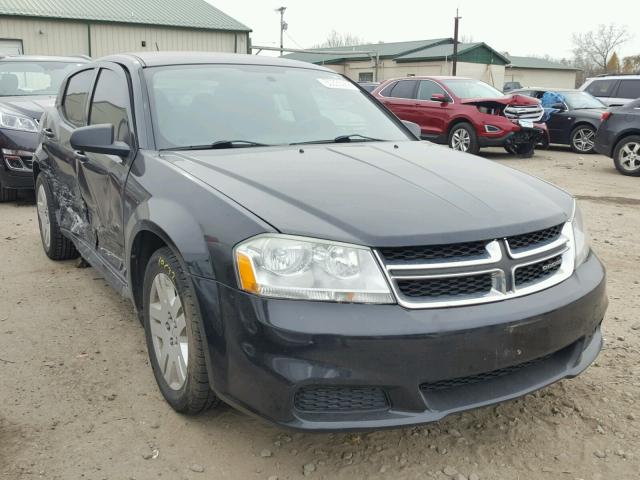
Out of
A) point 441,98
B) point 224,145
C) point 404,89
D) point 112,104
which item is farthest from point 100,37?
point 224,145

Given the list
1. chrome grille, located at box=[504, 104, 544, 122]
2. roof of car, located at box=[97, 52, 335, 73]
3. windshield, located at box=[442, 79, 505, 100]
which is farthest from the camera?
windshield, located at box=[442, 79, 505, 100]

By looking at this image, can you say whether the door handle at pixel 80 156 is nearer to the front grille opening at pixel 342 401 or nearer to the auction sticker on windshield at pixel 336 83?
the auction sticker on windshield at pixel 336 83

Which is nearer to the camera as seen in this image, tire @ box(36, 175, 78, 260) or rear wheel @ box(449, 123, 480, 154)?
tire @ box(36, 175, 78, 260)

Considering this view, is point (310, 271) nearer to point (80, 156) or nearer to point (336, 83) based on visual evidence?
point (336, 83)

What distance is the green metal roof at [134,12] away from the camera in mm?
24312

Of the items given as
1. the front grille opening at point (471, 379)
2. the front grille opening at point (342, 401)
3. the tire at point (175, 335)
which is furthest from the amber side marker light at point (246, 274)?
the front grille opening at point (471, 379)

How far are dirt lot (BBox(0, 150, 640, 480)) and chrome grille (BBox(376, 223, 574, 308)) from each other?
0.70 meters

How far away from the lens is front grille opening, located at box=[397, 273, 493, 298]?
2.08m

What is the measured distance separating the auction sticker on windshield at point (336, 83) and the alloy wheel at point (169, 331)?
1758 mm

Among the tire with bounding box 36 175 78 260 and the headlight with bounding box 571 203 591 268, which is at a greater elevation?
the headlight with bounding box 571 203 591 268

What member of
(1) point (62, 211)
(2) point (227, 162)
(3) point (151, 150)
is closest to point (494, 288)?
(2) point (227, 162)

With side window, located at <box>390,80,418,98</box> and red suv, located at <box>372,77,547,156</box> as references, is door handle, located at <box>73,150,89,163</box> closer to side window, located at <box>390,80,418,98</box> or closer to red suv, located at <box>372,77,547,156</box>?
red suv, located at <box>372,77,547,156</box>

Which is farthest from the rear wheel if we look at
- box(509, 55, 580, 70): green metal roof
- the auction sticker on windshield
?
box(509, 55, 580, 70): green metal roof

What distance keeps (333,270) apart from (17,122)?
5982mm
